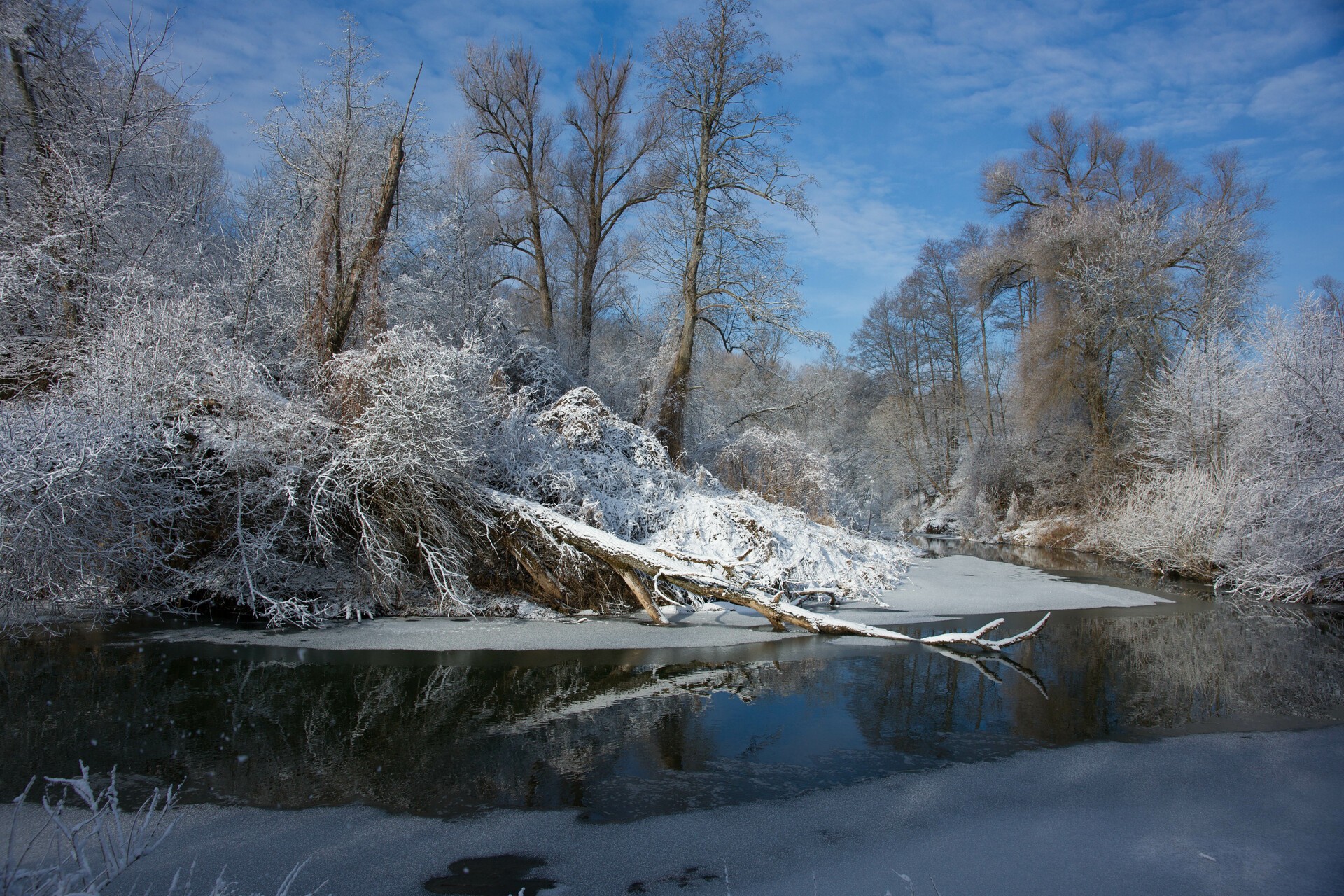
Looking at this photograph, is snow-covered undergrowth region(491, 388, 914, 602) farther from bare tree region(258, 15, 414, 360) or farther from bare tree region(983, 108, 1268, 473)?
bare tree region(983, 108, 1268, 473)

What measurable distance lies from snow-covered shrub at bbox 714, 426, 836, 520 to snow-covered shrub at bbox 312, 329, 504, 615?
764cm

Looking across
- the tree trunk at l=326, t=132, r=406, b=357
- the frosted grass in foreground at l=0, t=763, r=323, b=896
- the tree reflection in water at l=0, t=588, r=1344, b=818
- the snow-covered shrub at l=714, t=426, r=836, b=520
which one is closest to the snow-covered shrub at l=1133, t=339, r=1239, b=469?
the snow-covered shrub at l=714, t=426, r=836, b=520

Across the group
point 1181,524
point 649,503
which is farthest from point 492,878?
point 1181,524

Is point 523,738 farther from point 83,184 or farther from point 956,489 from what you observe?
point 956,489

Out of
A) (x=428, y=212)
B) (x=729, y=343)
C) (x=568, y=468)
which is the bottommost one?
(x=568, y=468)

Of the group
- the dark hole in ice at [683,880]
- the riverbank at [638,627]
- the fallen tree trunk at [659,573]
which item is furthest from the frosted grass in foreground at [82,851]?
the fallen tree trunk at [659,573]

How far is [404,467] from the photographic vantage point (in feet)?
27.7

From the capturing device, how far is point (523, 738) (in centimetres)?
496

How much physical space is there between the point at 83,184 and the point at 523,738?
992 cm

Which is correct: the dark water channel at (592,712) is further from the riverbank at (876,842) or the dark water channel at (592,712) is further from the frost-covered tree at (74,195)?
the frost-covered tree at (74,195)

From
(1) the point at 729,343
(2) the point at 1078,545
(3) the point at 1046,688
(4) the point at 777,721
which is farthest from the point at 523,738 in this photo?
(2) the point at 1078,545

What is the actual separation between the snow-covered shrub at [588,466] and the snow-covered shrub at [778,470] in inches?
155

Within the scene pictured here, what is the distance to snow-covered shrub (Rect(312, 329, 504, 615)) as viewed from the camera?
8461mm

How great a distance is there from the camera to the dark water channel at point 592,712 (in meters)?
4.24
